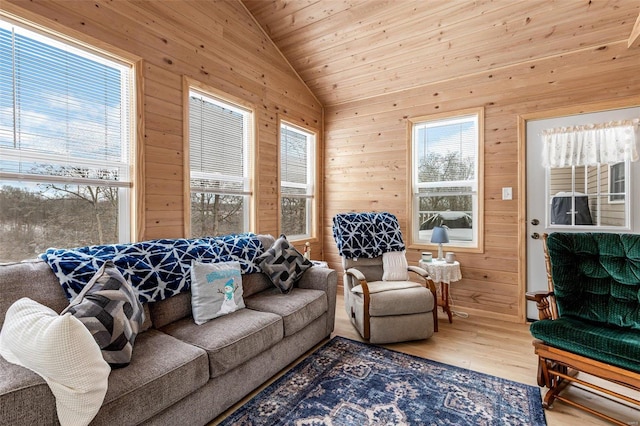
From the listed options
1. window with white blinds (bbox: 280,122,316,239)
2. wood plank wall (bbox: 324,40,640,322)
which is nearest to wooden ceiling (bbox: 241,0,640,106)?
wood plank wall (bbox: 324,40,640,322)

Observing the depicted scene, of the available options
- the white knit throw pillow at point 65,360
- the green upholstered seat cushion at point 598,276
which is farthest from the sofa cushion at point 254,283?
the green upholstered seat cushion at point 598,276

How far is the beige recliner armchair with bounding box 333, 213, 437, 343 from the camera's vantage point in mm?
2733

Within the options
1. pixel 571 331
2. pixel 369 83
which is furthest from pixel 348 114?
pixel 571 331

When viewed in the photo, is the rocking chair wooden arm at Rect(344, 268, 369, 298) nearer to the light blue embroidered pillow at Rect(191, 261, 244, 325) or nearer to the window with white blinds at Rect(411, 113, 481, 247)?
the light blue embroidered pillow at Rect(191, 261, 244, 325)

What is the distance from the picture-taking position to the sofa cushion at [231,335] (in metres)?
1.77

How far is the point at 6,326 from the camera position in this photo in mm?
1328

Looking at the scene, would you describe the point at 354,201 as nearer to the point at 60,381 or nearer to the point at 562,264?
the point at 562,264

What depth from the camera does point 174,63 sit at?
2.72m

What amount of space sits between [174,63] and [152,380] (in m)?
2.49

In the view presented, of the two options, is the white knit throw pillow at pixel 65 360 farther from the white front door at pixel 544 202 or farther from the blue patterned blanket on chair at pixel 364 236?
the white front door at pixel 544 202

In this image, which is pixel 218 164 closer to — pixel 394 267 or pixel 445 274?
pixel 394 267

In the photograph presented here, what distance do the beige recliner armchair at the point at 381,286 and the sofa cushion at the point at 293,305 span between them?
40 cm

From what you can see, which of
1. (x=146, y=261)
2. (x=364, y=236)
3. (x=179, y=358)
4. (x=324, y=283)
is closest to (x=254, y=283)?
(x=324, y=283)

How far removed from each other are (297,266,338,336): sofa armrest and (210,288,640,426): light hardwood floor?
12.5 inches
